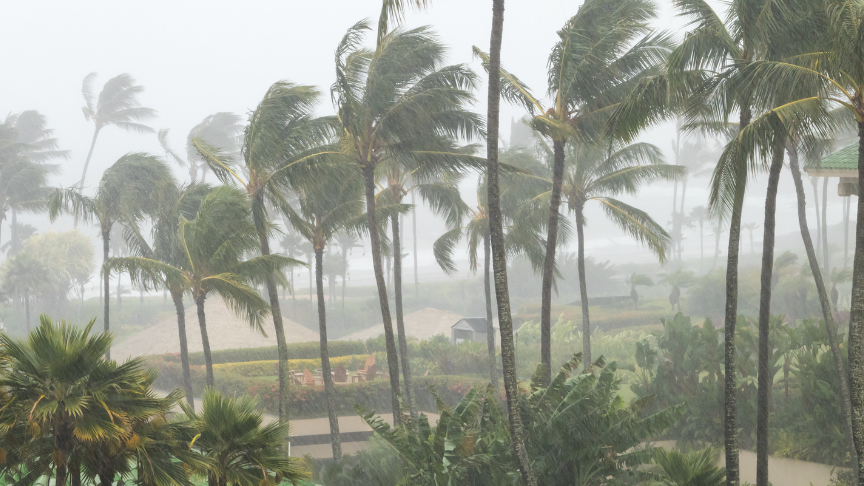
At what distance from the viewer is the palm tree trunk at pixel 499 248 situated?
9.13 metres

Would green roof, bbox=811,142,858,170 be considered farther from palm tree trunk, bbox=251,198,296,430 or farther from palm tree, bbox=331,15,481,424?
palm tree trunk, bbox=251,198,296,430

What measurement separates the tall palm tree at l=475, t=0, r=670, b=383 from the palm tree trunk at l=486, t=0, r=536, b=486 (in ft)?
9.45

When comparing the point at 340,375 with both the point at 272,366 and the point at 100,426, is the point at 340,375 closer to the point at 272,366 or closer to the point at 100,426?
the point at 272,366

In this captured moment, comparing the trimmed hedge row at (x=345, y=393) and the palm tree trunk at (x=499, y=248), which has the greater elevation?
the palm tree trunk at (x=499, y=248)

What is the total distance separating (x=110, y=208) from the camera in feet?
71.7

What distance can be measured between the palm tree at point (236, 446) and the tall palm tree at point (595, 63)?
6.36 metres

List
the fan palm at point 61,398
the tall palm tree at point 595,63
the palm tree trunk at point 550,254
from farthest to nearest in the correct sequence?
the palm tree trunk at point 550,254, the tall palm tree at point 595,63, the fan palm at point 61,398

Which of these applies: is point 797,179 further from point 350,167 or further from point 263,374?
point 263,374

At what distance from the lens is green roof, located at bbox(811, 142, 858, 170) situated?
35.7ft

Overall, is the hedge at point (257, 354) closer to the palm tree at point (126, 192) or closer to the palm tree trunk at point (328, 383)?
the palm tree at point (126, 192)

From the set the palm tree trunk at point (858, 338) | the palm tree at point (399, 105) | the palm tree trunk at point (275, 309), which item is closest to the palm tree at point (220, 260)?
the palm tree trunk at point (275, 309)

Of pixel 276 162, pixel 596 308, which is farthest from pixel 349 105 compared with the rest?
pixel 596 308

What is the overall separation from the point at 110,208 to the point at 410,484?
53.9 feet

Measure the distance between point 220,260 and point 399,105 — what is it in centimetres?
563
